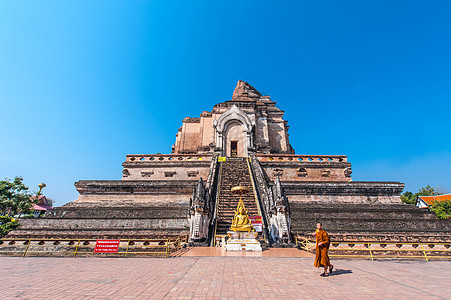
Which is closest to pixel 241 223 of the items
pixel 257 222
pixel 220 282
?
pixel 257 222

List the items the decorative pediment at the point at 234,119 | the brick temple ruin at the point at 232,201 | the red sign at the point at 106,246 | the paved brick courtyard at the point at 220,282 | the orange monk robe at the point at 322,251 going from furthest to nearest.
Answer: the decorative pediment at the point at 234,119, the brick temple ruin at the point at 232,201, the red sign at the point at 106,246, the orange monk robe at the point at 322,251, the paved brick courtyard at the point at 220,282

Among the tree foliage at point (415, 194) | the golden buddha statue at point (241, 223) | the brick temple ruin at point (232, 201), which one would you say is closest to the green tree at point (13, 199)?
the brick temple ruin at point (232, 201)

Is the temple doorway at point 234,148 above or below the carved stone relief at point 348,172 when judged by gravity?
above

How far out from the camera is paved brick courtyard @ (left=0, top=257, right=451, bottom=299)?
4.11 metres

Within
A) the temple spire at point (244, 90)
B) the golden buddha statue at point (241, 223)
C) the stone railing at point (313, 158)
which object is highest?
the temple spire at point (244, 90)

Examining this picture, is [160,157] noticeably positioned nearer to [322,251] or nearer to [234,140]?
[234,140]

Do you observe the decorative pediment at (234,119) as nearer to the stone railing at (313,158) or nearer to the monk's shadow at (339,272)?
the stone railing at (313,158)

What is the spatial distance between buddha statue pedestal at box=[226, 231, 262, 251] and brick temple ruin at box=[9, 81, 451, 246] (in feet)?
4.45

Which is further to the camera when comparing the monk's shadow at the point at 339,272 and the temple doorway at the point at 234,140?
the temple doorway at the point at 234,140

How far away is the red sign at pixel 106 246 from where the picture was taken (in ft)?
28.4

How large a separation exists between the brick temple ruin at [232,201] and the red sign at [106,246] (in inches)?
44.7

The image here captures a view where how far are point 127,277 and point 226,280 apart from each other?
244 centimetres

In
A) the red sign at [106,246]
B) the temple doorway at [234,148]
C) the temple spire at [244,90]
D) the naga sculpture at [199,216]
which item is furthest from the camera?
the temple spire at [244,90]

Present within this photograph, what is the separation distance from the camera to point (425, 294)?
4246mm
